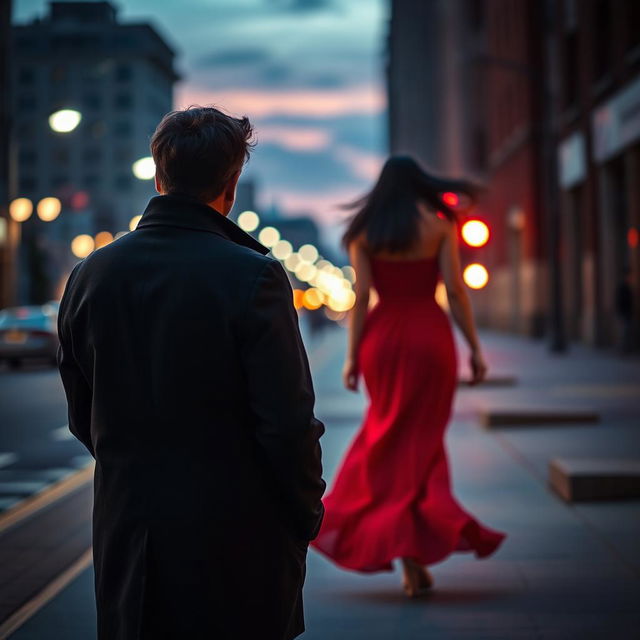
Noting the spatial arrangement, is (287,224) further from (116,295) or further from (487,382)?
(116,295)

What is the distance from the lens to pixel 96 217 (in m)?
118

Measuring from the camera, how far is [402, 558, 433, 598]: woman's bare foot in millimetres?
5762

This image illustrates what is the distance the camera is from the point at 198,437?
266 cm

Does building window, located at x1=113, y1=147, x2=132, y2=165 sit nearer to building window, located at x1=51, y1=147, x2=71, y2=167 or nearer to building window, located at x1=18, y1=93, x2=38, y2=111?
building window, located at x1=51, y1=147, x2=71, y2=167

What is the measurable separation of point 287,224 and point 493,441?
111 m

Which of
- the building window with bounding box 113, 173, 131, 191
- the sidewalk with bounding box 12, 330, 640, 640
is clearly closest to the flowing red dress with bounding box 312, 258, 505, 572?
the sidewalk with bounding box 12, 330, 640, 640

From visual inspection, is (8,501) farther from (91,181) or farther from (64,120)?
(91,181)

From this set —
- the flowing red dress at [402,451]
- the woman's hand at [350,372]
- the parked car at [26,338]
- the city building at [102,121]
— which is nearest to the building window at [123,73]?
the city building at [102,121]

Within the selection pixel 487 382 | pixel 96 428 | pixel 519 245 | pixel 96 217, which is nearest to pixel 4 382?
pixel 487 382

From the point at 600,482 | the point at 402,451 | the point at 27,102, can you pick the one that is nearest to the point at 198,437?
the point at 402,451

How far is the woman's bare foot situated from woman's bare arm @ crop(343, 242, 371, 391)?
2.92 ft

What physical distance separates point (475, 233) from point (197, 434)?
21.8 ft

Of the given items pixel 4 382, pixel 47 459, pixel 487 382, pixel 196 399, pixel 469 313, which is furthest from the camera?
pixel 4 382

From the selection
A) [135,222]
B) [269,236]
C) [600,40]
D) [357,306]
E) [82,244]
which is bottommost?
[357,306]
